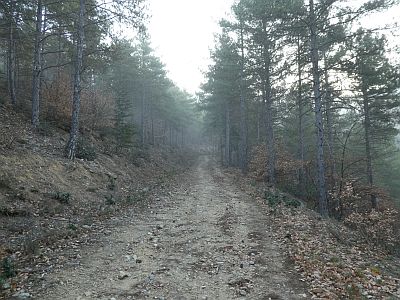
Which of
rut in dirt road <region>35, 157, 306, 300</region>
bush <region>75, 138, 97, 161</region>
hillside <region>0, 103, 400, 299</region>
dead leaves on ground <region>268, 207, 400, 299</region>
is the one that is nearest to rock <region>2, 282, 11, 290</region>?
hillside <region>0, 103, 400, 299</region>

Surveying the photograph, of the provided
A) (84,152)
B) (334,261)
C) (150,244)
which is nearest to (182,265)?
(150,244)

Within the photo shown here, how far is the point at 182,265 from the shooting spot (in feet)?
23.7

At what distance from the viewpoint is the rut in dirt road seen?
588 cm

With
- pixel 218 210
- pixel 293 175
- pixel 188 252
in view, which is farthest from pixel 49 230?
pixel 293 175

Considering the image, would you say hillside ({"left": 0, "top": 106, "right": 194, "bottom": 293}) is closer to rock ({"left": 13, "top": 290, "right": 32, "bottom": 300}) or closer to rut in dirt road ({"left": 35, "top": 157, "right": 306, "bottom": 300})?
rock ({"left": 13, "top": 290, "right": 32, "bottom": 300})

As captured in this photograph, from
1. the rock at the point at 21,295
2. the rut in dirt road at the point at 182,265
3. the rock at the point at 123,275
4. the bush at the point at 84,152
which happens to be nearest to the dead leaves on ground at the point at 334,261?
the rut in dirt road at the point at 182,265

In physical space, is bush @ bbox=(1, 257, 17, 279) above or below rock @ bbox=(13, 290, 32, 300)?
above

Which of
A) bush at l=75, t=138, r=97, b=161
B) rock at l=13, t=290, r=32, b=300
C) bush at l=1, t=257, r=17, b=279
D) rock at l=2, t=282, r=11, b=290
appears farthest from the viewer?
bush at l=75, t=138, r=97, b=161

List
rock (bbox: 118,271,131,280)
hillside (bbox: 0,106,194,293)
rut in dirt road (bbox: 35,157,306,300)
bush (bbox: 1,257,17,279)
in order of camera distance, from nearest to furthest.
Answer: rut in dirt road (bbox: 35,157,306,300) → bush (bbox: 1,257,17,279) → rock (bbox: 118,271,131,280) → hillside (bbox: 0,106,194,293)

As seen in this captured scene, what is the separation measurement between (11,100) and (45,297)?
54.0 feet

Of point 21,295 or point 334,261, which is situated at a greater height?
point 21,295

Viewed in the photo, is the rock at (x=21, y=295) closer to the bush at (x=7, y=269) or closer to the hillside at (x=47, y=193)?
the hillside at (x=47, y=193)

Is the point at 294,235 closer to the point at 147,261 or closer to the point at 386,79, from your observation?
the point at 147,261

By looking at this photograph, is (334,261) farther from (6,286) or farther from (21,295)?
(6,286)
